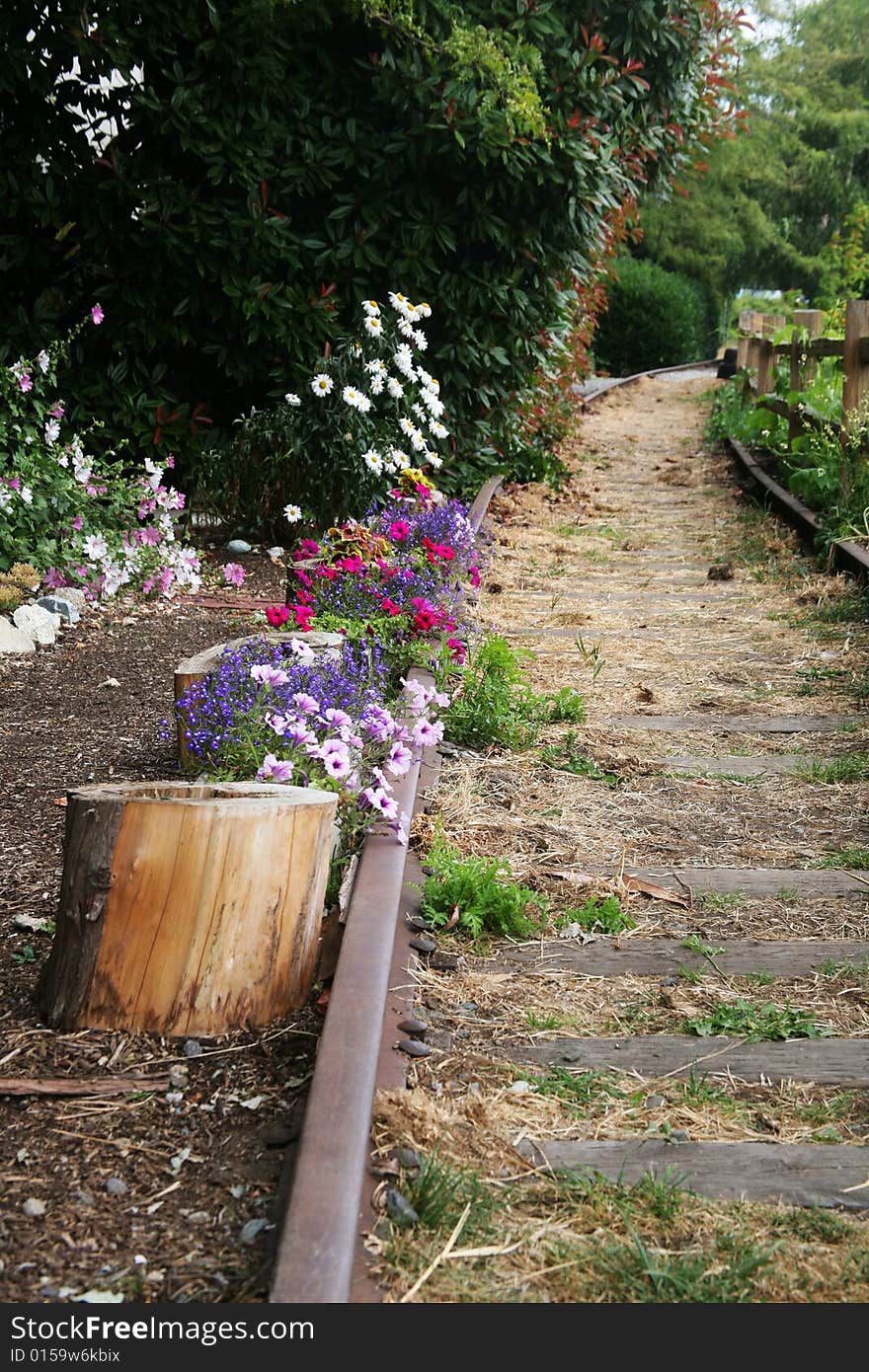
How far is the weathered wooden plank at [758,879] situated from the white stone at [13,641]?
3106 millimetres

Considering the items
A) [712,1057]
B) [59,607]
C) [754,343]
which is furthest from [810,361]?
A: [712,1057]

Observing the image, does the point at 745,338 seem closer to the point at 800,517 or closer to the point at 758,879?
the point at 800,517

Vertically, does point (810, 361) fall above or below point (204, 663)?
above

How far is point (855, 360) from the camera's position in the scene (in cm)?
897

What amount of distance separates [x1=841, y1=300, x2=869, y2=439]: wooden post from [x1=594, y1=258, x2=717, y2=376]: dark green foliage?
18.8 m

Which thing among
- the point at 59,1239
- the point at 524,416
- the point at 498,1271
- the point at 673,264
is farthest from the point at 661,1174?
the point at 673,264

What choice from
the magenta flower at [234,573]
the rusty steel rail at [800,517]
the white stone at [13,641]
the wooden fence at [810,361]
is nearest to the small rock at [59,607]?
the white stone at [13,641]

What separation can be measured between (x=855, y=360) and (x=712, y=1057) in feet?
24.2

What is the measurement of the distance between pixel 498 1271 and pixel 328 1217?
1.03 feet

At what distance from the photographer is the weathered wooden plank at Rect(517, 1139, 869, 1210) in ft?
7.38

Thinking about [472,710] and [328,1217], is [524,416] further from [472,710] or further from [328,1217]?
[328,1217]

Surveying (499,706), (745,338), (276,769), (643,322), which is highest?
(643,322)

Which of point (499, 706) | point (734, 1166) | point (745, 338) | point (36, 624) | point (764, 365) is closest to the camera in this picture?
point (734, 1166)

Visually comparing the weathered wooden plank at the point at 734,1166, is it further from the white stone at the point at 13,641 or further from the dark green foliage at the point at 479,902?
the white stone at the point at 13,641
